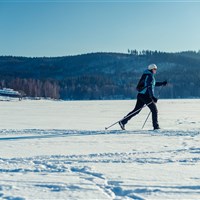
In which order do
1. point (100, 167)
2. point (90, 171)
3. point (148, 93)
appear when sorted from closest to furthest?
point (90, 171), point (100, 167), point (148, 93)

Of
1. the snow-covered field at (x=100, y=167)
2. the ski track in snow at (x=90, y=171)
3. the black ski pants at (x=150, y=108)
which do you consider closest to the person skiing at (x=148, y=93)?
the black ski pants at (x=150, y=108)

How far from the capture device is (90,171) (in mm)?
5250

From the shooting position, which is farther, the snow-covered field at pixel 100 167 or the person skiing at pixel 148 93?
the person skiing at pixel 148 93

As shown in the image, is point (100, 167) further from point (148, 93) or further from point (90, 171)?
point (148, 93)

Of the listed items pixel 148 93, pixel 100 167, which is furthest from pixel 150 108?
pixel 100 167

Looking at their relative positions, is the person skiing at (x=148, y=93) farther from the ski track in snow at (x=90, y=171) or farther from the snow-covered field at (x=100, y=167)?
the ski track in snow at (x=90, y=171)

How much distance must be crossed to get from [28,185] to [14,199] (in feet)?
1.91

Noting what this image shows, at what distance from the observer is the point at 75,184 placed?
4.55m

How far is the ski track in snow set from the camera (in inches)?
169

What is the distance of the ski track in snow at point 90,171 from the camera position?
4.29m

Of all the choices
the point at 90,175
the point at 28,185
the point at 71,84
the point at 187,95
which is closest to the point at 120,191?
the point at 90,175

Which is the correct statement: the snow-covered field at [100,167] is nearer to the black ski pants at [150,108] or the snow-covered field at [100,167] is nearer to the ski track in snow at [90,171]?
the ski track in snow at [90,171]

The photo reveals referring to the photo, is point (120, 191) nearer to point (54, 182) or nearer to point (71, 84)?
point (54, 182)

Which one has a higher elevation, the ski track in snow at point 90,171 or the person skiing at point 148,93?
the person skiing at point 148,93
